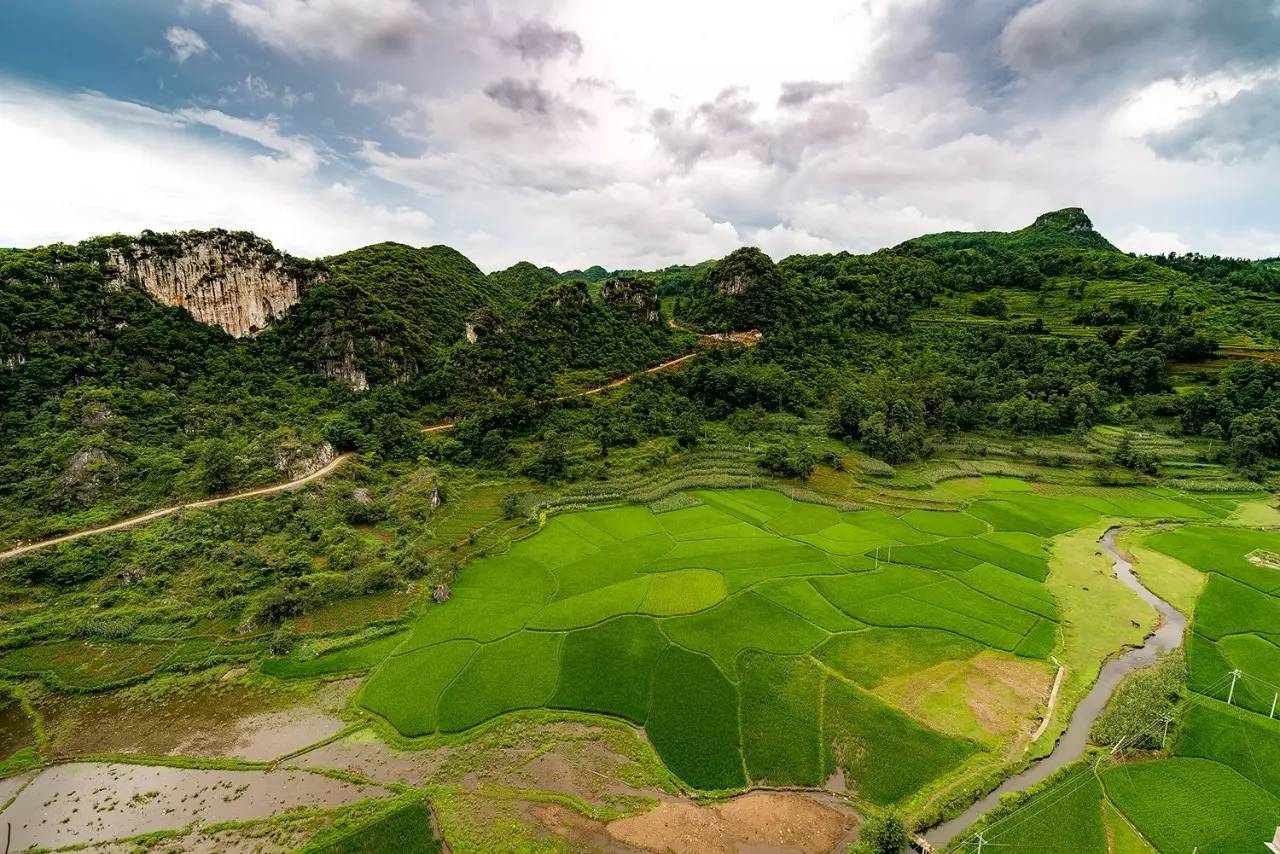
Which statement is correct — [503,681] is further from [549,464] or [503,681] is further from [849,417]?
[849,417]

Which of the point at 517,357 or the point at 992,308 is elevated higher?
the point at 992,308

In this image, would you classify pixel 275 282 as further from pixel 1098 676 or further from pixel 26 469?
pixel 1098 676

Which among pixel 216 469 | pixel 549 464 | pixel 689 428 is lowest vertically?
pixel 549 464

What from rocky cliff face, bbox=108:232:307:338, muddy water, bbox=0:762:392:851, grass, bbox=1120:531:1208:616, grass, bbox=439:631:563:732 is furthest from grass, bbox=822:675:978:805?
rocky cliff face, bbox=108:232:307:338

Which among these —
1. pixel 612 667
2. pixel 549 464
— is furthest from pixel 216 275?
pixel 612 667

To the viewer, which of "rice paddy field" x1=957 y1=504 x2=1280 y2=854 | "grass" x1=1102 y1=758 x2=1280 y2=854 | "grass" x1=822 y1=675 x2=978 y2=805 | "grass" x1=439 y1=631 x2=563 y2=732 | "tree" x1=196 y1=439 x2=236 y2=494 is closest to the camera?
"grass" x1=1102 y1=758 x2=1280 y2=854

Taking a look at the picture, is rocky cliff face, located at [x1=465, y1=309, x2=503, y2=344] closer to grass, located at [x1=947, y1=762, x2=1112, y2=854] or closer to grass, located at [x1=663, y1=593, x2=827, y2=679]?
grass, located at [x1=663, y1=593, x2=827, y2=679]

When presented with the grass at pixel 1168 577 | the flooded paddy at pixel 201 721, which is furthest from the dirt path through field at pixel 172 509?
the grass at pixel 1168 577
